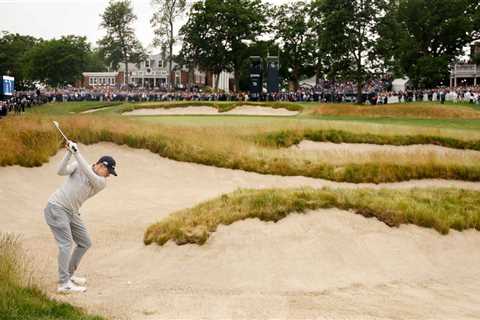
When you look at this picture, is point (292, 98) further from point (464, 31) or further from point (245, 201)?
point (245, 201)

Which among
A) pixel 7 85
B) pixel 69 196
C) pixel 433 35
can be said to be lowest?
pixel 69 196

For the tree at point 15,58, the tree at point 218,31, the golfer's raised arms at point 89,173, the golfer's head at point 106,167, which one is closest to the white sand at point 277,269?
the golfer's raised arms at point 89,173

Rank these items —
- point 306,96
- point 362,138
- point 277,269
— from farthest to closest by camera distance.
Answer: point 306,96 < point 362,138 < point 277,269

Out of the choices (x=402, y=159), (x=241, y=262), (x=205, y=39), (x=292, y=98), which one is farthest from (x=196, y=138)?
(x=205, y=39)

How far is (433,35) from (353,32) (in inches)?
1111

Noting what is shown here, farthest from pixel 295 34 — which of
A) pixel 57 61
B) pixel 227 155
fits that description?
pixel 227 155

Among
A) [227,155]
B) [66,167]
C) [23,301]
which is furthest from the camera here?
[227,155]

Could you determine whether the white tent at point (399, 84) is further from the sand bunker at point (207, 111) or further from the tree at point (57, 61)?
the tree at point (57, 61)

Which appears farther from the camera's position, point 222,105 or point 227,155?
point 222,105

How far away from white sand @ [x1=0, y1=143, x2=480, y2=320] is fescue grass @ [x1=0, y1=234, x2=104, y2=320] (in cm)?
74

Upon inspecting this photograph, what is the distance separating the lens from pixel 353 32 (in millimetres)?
69938

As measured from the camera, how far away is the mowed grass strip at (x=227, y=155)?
22984 millimetres

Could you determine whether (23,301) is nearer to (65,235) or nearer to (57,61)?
(65,235)

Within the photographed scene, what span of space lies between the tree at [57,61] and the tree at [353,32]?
2852 inches
